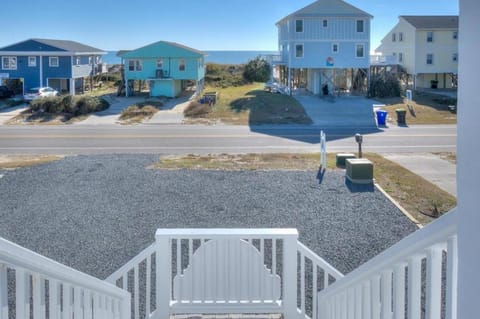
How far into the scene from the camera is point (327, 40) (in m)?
40.2

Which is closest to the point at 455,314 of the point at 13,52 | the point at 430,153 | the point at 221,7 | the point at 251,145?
the point at 221,7

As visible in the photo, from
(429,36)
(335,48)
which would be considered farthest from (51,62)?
(429,36)

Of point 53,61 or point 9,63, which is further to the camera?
point 53,61

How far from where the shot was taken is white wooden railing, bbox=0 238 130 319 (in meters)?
2.00

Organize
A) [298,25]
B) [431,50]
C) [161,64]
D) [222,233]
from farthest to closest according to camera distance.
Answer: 1. [431,50]
2. [161,64]
3. [298,25]
4. [222,233]

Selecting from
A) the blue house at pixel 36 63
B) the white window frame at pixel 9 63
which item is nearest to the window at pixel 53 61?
the blue house at pixel 36 63

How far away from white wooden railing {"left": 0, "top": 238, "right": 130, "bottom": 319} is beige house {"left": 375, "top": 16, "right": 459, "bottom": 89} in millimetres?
45443

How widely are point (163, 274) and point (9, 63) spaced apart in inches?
1750

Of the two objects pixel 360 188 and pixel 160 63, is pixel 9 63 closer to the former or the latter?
pixel 160 63

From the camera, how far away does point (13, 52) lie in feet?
146

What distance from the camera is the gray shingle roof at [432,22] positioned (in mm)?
46025

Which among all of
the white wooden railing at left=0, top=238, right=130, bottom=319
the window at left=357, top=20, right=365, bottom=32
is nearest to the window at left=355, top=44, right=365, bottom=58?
the window at left=357, top=20, right=365, bottom=32

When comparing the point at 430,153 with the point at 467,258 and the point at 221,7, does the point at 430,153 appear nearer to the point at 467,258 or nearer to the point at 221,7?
the point at 221,7

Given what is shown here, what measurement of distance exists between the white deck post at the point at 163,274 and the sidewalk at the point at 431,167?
31.6ft
